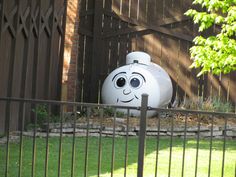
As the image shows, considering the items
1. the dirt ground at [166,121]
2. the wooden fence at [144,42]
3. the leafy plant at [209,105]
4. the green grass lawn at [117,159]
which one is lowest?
the green grass lawn at [117,159]

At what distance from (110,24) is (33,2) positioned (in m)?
3.93

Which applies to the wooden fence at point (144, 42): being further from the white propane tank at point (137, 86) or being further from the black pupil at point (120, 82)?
the black pupil at point (120, 82)

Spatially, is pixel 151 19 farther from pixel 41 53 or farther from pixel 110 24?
pixel 41 53

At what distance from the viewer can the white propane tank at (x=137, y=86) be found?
1108 centimetres

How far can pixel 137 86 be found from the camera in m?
11.1

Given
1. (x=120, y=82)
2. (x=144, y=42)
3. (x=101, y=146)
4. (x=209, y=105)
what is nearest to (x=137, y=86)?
(x=120, y=82)

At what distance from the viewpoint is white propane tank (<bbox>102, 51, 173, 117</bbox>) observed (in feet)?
36.3

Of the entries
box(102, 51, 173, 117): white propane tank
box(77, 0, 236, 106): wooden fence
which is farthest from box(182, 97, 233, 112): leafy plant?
box(102, 51, 173, 117): white propane tank

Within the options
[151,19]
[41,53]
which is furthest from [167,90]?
[41,53]

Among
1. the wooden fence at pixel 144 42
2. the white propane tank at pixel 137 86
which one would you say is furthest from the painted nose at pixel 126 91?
the wooden fence at pixel 144 42

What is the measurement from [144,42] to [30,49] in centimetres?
432

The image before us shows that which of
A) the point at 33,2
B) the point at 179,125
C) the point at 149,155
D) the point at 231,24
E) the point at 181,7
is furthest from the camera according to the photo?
the point at 181,7

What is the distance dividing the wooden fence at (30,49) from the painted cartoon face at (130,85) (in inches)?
52.5

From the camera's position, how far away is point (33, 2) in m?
9.44
